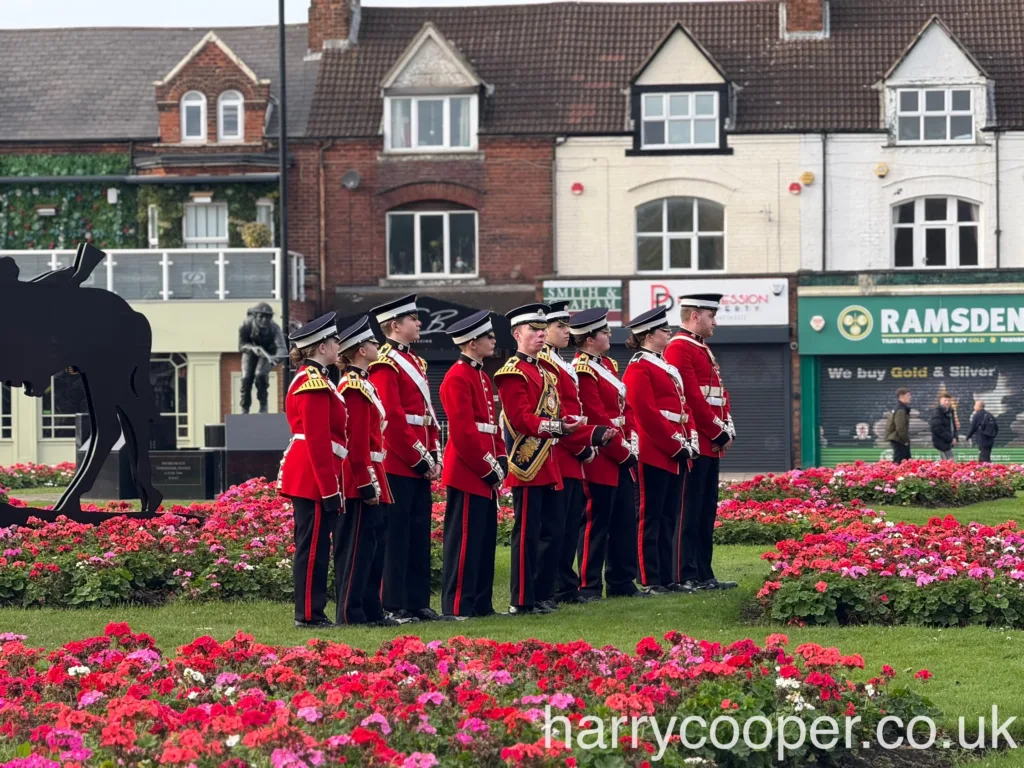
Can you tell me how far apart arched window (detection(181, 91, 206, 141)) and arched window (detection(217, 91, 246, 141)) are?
0.38 m

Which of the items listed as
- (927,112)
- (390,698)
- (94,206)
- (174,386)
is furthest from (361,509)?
(94,206)

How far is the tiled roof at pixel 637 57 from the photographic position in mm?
39844

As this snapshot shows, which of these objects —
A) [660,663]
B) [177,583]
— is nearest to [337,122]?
[177,583]

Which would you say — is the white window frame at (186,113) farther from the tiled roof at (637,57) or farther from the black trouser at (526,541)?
the black trouser at (526,541)

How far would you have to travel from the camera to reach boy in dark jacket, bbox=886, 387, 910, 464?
29062 millimetres

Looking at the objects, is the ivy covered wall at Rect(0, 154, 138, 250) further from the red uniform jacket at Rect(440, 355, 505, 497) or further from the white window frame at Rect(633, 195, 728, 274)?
the red uniform jacket at Rect(440, 355, 505, 497)

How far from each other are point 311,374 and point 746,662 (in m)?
4.10

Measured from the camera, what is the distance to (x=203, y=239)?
135ft

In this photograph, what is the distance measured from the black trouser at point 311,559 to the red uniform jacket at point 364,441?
10.0 inches

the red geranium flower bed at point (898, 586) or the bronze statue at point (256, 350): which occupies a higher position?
the bronze statue at point (256, 350)

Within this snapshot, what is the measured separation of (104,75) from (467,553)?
112 feet

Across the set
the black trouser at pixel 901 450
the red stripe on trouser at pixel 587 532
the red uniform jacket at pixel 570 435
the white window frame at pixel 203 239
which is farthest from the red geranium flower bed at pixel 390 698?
the white window frame at pixel 203 239

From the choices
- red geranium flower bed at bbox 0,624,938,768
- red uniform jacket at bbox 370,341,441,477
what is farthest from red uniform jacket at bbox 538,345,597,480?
red geranium flower bed at bbox 0,624,938,768

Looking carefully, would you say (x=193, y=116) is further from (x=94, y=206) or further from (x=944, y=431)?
(x=944, y=431)
